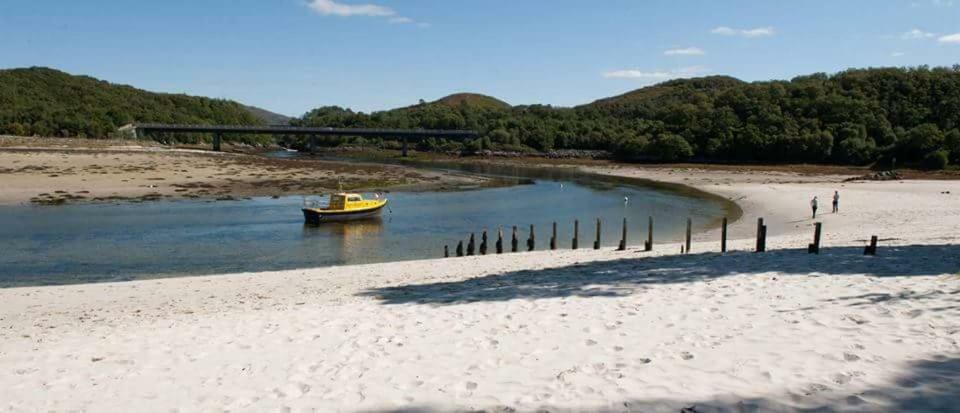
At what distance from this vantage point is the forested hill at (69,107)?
11912cm

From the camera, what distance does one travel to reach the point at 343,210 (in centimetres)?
3747

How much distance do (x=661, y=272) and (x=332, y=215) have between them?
2647 cm

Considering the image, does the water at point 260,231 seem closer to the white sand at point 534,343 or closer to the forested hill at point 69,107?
the white sand at point 534,343

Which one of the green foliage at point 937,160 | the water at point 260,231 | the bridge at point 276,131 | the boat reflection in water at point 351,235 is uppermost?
the bridge at point 276,131

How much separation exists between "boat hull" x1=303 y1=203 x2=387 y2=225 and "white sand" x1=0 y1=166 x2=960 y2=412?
21.8m

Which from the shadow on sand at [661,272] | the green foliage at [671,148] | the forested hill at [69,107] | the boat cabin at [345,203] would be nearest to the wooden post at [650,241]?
the shadow on sand at [661,272]

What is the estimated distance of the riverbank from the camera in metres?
46.1

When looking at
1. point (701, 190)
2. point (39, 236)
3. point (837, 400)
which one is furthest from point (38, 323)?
point (701, 190)

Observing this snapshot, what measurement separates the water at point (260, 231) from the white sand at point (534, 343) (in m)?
9.87

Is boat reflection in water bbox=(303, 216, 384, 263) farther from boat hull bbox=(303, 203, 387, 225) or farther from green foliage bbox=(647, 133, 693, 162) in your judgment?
green foliage bbox=(647, 133, 693, 162)

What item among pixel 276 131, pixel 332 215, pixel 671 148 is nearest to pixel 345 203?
pixel 332 215

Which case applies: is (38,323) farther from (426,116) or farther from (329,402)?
(426,116)

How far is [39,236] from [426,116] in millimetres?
162263

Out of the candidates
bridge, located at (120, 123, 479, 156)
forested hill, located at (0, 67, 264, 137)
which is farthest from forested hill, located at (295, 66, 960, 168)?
forested hill, located at (0, 67, 264, 137)
